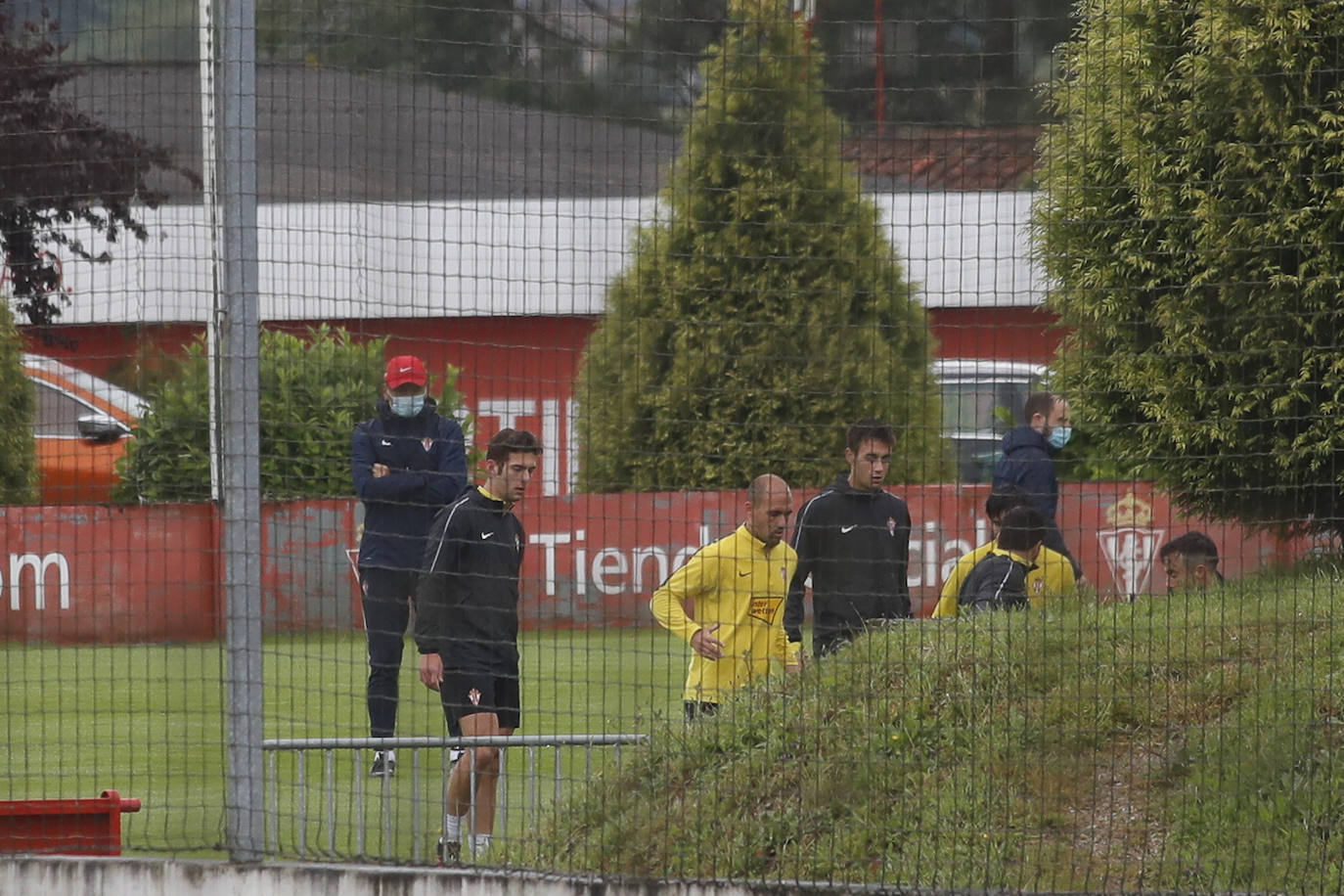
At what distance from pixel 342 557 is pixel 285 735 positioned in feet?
6.88

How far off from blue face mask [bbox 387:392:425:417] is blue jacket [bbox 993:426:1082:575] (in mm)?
2863

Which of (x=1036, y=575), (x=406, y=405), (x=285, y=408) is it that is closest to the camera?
(x=285, y=408)

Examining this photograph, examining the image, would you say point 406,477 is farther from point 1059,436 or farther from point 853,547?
point 1059,436

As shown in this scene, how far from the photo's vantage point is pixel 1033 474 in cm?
995

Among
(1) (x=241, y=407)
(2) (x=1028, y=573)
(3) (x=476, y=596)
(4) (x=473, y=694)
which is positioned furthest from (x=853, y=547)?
(1) (x=241, y=407)

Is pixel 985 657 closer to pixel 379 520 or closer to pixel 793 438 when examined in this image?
pixel 379 520

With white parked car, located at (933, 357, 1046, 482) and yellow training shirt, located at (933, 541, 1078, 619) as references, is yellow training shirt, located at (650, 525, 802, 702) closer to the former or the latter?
yellow training shirt, located at (933, 541, 1078, 619)

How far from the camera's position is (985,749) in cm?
621

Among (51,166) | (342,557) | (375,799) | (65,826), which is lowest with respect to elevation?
(375,799)

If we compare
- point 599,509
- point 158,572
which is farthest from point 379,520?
point 599,509

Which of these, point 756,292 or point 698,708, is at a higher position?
point 756,292

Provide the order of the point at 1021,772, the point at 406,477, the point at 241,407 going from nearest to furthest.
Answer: the point at 241,407 < the point at 1021,772 < the point at 406,477

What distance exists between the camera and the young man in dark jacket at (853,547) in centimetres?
793

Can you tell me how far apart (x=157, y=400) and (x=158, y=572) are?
1.41 metres
